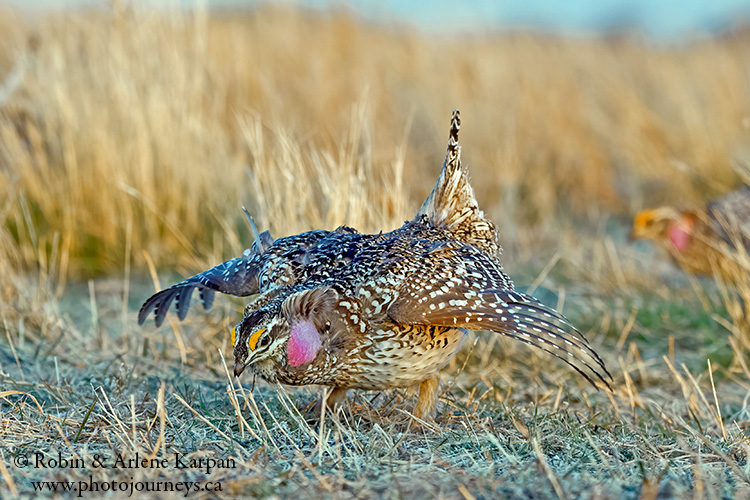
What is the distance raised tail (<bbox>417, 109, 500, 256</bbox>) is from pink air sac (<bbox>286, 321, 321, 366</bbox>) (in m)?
1.10

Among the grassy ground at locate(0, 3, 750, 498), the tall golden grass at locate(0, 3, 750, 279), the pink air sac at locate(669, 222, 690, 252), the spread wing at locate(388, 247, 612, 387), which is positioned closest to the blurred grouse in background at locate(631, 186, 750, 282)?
the pink air sac at locate(669, 222, 690, 252)

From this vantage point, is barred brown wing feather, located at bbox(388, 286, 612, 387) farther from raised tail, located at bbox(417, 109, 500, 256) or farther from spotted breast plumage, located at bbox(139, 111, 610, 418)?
raised tail, located at bbox(417, 109, 500, 256)

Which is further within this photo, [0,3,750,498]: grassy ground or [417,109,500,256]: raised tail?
[417,109,500,256]: raised tail

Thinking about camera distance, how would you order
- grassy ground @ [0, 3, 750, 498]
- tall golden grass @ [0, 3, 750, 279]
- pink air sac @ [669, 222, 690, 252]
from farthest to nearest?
1. pink air sac @ [669, 222, 690, 252]
2. tall golden grass @ [0, 3, 750, 279]
3. grassy ground @ [0, 3, 750, 498]

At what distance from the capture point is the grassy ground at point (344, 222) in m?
2.85

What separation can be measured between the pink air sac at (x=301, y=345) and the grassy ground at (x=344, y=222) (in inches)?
10.1

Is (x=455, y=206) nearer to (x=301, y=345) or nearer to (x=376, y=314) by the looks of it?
(x=376, y=314)

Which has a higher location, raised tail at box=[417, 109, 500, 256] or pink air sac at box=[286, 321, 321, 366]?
raised tail at box=[417, 109, 500, 256]

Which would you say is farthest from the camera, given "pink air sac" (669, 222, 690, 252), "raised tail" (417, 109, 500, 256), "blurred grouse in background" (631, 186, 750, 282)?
"pink air sac" (669, 222, 690, 252)

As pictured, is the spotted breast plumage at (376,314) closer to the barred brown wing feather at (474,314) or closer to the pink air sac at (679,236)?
the barred brown wing feather at (474,314)

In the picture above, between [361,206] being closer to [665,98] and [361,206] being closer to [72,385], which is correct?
[72,385]

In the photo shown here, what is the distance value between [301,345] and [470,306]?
0.60 meters

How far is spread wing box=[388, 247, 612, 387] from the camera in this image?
2.93m

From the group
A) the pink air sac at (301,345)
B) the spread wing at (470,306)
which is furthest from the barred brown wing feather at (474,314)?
the pink air sac at (301,345)
